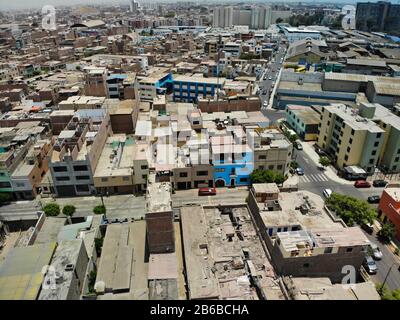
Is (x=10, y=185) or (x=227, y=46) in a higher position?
(x=227, y=46)

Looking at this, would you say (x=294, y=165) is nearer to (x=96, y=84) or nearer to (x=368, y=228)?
(x=368, y=228)

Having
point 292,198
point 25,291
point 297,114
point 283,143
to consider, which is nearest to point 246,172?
point 283,143

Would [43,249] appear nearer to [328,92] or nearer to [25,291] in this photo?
[25,291]

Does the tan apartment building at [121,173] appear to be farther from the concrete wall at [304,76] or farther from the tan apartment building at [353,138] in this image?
the concrete wall at [304,76]

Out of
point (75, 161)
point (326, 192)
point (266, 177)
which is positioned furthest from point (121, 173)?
point (326, 192)

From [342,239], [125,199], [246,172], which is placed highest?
[342,239]

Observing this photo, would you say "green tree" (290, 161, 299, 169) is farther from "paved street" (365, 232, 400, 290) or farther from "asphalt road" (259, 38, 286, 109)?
"asphalt road" (259, 38, 286, 109)
